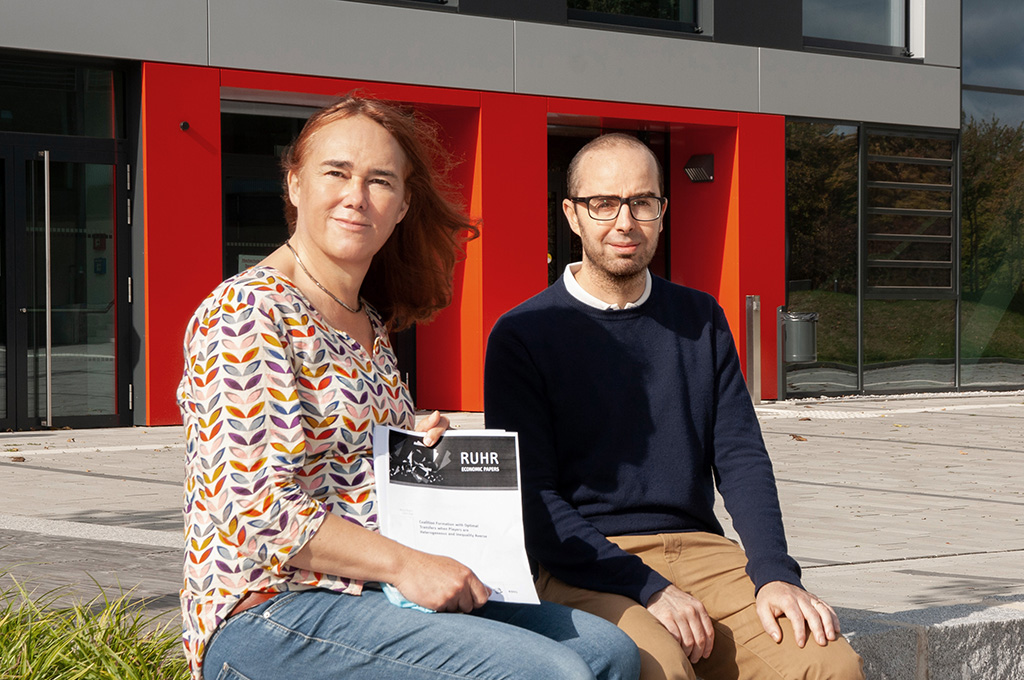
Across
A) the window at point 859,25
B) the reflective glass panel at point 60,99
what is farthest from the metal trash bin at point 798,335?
the reflective glass panel at point 60,99

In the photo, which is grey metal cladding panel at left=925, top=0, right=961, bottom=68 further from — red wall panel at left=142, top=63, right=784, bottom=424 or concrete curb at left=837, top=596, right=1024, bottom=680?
concrete curb at left=837, top=596, right=1024, bottom=680

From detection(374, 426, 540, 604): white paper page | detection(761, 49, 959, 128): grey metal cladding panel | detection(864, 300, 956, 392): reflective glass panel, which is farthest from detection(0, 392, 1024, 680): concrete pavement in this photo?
detection(761, 49, 959, 128): grey metal cladding panel

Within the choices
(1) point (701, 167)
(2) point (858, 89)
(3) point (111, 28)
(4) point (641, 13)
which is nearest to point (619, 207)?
(3) point (111, 28)

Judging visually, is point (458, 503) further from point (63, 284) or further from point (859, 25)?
point (859, 25)

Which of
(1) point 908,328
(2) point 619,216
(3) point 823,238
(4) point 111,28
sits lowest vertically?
(1) point 908,328

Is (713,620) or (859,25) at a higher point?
(859,25)

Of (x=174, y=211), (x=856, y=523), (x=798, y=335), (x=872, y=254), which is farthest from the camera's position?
(x=872, y=254)

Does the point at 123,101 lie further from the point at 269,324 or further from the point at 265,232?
the point at 269,324

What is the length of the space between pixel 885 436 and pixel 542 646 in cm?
1051

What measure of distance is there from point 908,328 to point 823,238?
189cm

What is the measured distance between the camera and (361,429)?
262 cm

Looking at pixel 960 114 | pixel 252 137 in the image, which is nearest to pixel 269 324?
pixel 252 137

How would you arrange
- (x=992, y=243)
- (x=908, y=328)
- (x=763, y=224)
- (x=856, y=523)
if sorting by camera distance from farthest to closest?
(x=992, y=243), (x=908, y=328), (x=763, y=224), (x=856, y=523)

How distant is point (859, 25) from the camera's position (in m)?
16.9
